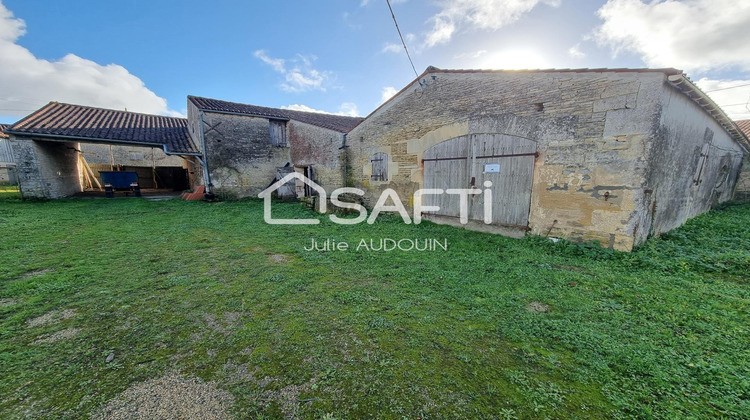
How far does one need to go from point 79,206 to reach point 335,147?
29.5 feet

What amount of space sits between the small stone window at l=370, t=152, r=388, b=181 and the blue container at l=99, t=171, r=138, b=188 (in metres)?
12.7

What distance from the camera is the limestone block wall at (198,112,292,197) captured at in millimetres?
11477

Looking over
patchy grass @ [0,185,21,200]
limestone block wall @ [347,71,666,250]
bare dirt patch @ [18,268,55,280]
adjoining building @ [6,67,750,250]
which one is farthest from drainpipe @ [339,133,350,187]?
patchy grass @ [0,185,21,200]

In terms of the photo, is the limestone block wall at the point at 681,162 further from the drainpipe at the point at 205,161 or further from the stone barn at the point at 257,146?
the drainpipe at the point at 205,161

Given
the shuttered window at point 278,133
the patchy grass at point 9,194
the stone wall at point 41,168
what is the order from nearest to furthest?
1. the stone wall at point 41,168
2. the patchy grass at point 9,194
3. the shuttered window at point 278,133

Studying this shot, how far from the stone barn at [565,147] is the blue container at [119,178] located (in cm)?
1388

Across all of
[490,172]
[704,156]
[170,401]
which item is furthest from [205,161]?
[704,156]

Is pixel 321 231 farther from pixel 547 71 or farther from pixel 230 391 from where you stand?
pixel 547 71

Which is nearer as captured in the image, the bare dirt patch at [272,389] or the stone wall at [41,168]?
the bare dirt patch at [272,389]

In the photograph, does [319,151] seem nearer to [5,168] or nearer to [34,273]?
[34,273]

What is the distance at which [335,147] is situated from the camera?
1012 cm

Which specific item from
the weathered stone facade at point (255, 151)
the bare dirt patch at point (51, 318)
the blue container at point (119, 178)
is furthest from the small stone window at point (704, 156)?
the blue container at point (119, 178)

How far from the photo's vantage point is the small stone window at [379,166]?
26.9 feet

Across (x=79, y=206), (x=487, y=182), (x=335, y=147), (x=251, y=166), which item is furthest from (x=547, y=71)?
(x=79, y=206)
